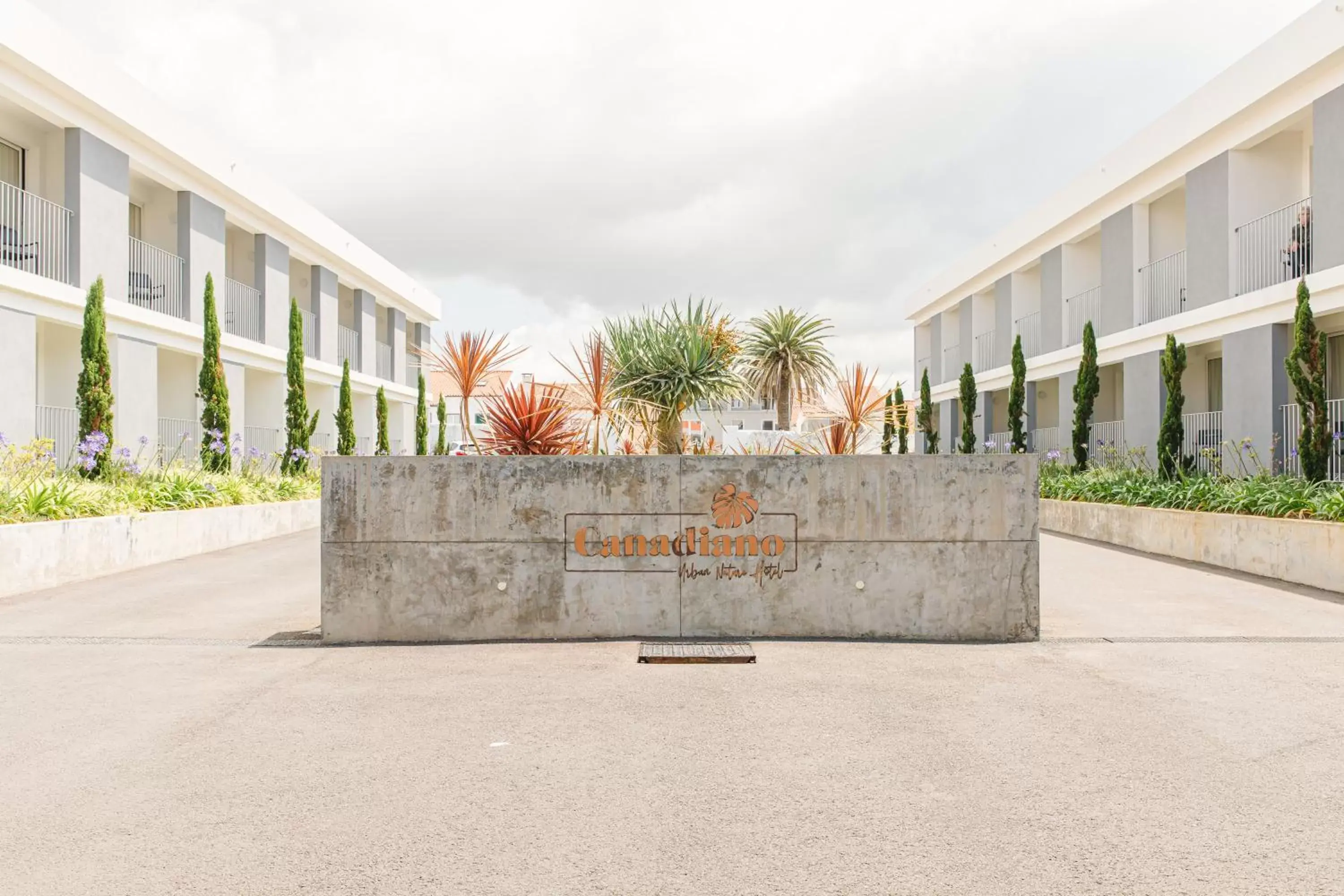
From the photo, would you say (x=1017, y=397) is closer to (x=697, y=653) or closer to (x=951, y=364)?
(x=951, y=364)

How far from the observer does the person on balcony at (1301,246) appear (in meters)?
16.2

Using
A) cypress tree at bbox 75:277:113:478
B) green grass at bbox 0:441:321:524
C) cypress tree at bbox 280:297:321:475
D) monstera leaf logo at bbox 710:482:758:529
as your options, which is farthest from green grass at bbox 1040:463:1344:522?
cypress tree at bbox 280:297:321:475

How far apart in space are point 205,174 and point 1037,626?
64.5 ft

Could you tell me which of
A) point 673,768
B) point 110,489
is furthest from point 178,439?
point 673,768

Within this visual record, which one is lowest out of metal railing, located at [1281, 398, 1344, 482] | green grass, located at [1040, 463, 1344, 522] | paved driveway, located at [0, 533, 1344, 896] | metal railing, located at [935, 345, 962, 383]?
paved driveway, located at [0, 533, 1344, 896]

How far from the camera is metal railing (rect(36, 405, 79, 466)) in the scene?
17.1 m

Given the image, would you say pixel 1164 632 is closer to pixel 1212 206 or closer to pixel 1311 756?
pixel 1311 756

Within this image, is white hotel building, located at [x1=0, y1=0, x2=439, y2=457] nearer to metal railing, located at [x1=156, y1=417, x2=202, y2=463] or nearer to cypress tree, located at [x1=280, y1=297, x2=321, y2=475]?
metal railing, located at [x1=156, y1=417, x2=202, y2=463]

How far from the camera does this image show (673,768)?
14.8 ft

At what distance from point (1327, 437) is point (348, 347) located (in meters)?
26.5

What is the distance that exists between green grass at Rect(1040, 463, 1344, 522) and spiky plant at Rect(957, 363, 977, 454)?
900 cm

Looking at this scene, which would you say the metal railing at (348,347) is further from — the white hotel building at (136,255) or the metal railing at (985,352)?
the metal railing at (985,352)

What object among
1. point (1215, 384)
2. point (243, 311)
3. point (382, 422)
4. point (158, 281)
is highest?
point (158, 281)

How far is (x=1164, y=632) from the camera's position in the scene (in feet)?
26.6
